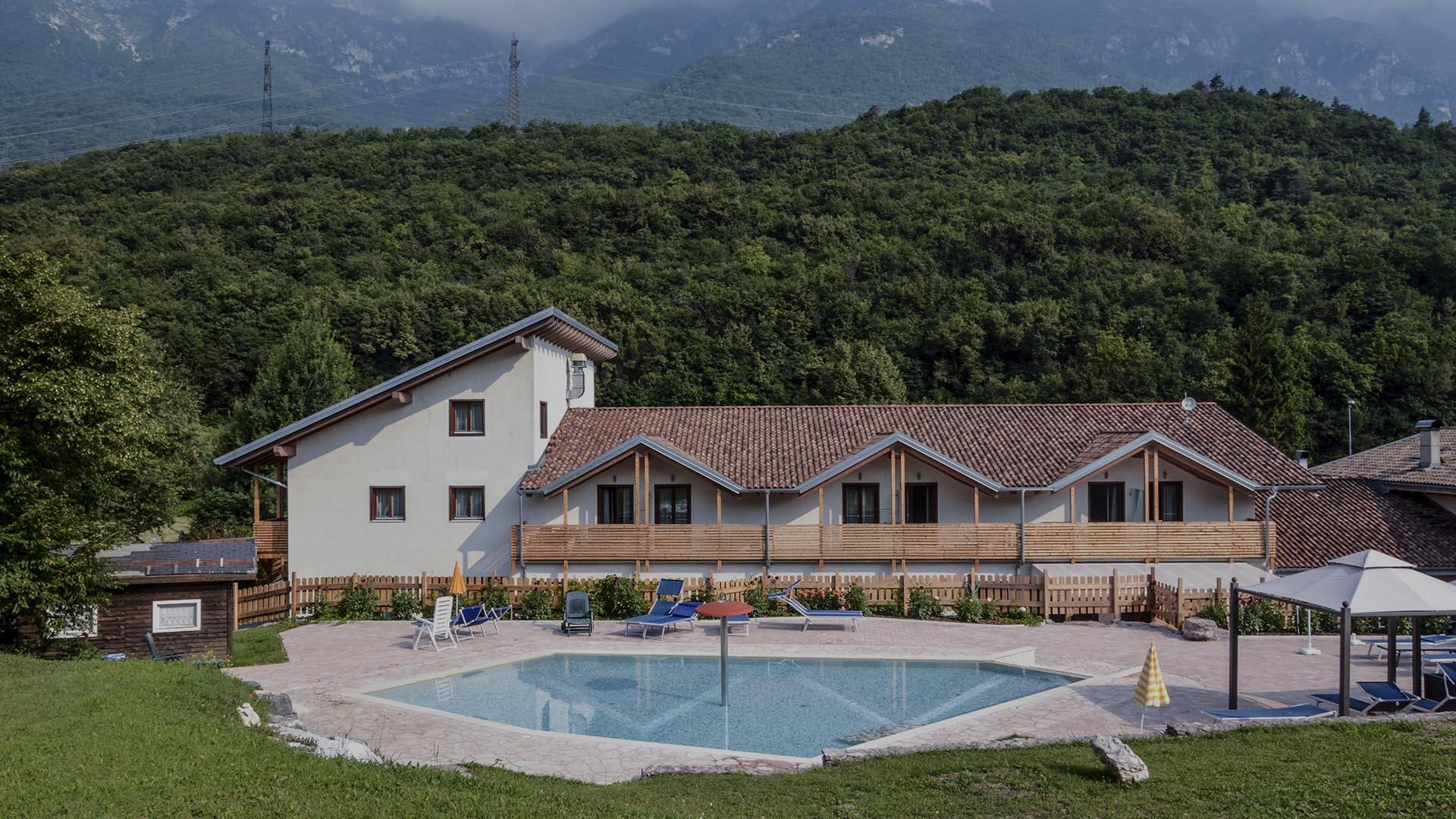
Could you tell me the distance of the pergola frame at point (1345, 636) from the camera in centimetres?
1195

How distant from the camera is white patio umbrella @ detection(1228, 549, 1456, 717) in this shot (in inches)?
471

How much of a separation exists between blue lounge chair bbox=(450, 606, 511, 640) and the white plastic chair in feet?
1.00

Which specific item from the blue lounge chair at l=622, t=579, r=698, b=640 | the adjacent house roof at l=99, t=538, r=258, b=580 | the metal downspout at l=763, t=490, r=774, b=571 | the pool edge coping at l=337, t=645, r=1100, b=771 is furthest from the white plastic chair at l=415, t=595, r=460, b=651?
the metal downspout at l=763, t=490, r=774, b=571

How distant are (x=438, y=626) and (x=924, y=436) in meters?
14.5

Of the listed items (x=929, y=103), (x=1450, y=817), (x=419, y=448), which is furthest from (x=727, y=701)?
(x=929, y=103)

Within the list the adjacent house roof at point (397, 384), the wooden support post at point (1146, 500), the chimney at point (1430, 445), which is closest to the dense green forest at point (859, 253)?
the chimney at point (1430, 445)

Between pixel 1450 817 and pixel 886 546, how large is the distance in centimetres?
1618

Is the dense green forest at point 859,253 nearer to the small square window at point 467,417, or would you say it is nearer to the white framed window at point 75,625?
the small square window at point 467,417

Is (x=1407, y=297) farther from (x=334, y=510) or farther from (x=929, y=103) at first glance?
(x=334, y=510)

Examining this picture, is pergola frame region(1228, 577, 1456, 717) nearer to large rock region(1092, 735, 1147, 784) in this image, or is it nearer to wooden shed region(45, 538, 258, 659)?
large rock region(1092, 735, 1147, 784)

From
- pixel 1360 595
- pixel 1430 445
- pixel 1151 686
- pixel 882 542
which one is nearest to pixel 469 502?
pixel 882 542

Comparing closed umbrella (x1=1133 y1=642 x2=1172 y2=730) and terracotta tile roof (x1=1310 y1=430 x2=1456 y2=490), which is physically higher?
terracotta tile roof (x1=1310 y1=430 x2=1456 y2=490)

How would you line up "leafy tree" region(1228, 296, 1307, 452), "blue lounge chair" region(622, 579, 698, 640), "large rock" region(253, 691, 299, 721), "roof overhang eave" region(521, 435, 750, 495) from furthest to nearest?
"leafy tree" region(1228, 296, 1307, 452) → "roof overhang eave" region(521, 435, 750, 495) → "blue lounge chair" region(622, 579, 698, 640) → "large rock" region(253, 691, 299, 721)

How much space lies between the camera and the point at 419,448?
81.7 feet
